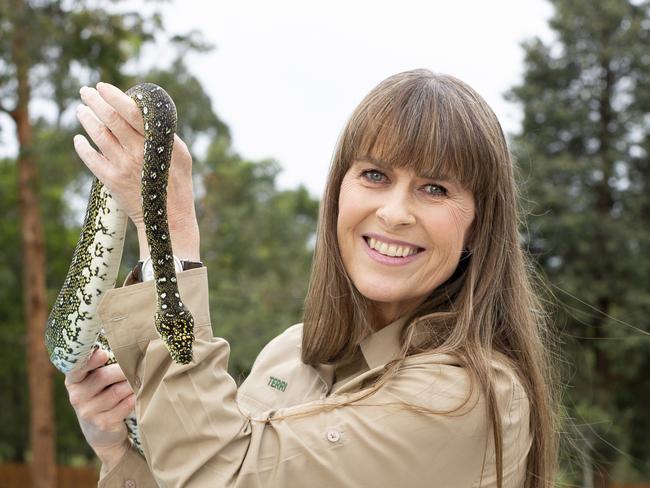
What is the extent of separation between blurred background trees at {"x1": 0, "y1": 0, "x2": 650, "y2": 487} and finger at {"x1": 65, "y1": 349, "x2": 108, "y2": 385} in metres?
11.8

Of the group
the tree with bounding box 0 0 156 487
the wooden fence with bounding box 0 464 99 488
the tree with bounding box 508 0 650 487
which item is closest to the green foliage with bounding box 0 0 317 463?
the tree with bounding box 0 0 156 487

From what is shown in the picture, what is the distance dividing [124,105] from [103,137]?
14 cm

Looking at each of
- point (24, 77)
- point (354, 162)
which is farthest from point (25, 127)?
point (354, 162)

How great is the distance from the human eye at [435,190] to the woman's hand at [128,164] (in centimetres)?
76

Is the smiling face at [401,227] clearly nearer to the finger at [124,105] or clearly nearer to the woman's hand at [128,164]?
the woman's hand at [128,164]

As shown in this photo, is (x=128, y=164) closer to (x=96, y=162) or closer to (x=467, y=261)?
(x=96, y=162)

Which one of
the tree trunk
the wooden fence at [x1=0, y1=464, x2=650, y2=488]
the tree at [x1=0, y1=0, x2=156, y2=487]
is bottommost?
the wooden fence at [x1=0, y1=464, x2=650, y2=488]

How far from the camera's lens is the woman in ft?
8.07

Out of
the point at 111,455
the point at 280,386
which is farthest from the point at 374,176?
the point at 111,455

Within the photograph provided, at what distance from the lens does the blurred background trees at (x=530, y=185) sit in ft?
56.2

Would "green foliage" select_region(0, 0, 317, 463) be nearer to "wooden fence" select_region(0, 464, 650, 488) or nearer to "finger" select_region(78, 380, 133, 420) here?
"wooden fence" select_region(0, 464, 650, 488)

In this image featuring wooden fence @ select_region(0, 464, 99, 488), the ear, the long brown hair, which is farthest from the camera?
wooden fence @ select_region(0, 464, 99, 488)

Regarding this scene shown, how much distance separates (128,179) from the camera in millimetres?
2631

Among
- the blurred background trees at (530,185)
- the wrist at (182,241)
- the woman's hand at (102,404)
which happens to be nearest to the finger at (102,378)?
the woman's hand at (102,404)
